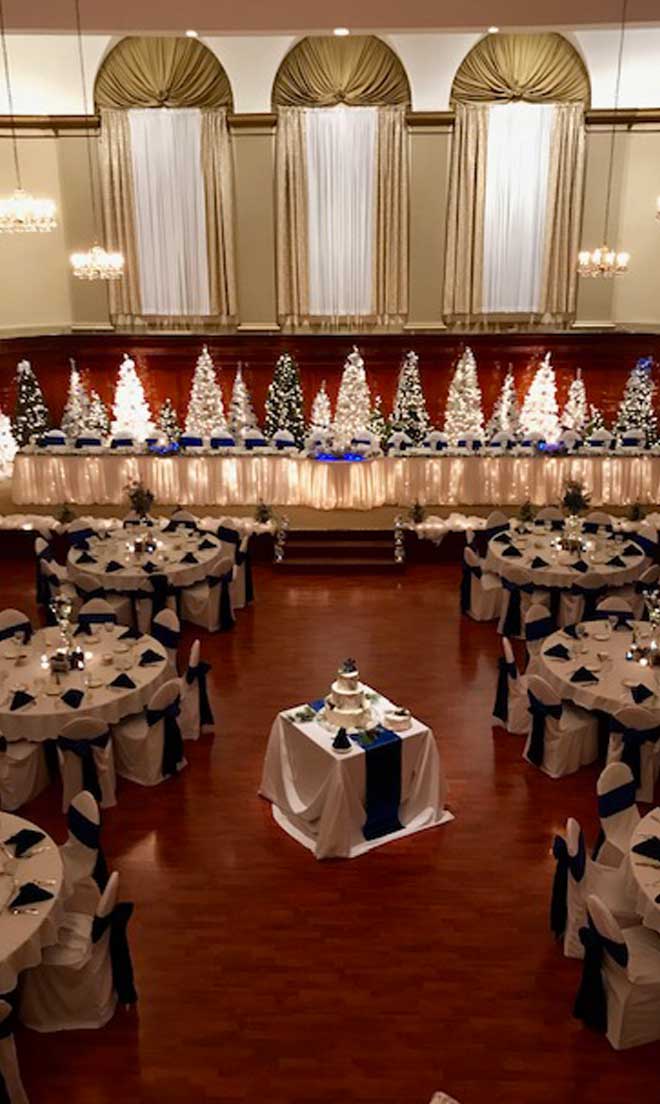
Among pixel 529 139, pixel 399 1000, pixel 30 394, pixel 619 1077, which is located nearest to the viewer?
pixel 619 1077

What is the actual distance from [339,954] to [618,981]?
65.9 inches

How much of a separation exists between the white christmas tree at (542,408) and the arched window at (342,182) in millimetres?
3065

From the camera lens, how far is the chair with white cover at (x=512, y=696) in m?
8.38

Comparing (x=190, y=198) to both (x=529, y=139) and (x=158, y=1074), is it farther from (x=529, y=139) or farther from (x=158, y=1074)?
(x=158, y=1074)

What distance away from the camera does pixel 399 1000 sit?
5.62 metres

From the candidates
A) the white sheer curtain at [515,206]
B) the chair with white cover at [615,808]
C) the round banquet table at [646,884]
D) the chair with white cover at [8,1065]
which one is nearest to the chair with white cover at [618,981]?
the round banquet table at [646,884]

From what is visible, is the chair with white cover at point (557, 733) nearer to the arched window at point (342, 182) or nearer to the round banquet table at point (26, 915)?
the round banquet table at point (26, 915)

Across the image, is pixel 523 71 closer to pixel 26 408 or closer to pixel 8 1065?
pixel 26 408

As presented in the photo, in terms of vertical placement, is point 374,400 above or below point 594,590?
above

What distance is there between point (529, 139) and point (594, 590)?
9.88 meters

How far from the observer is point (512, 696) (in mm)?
8461

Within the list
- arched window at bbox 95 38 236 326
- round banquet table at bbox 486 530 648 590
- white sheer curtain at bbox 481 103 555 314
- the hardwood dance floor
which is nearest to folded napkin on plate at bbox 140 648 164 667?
the hardwood dance floor

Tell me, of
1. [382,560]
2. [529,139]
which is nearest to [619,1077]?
[382,560]

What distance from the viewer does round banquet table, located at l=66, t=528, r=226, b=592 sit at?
10031 mm
